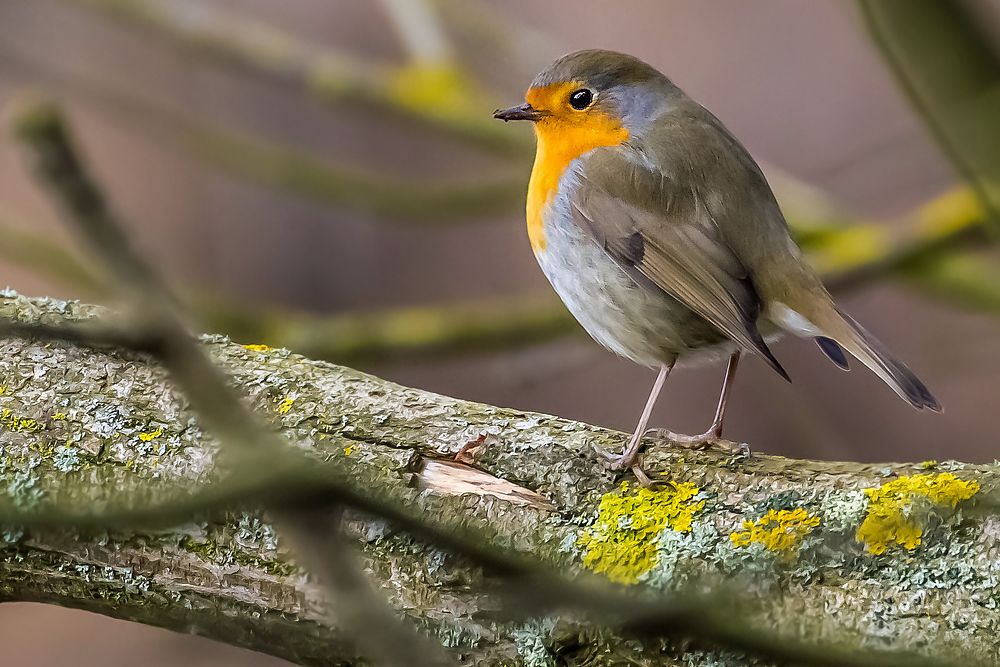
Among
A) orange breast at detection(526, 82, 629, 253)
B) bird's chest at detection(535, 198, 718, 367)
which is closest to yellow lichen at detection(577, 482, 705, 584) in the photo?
bird's chest at detection(535, 198, 718, 367)

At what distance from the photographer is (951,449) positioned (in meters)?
4.80

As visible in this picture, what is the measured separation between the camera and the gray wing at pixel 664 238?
221 cm

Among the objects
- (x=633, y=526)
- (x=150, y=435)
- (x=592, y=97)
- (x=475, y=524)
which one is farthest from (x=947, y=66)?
(x=150, y=435)

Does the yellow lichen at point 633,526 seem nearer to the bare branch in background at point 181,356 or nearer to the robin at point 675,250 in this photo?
the robin at point 675,250

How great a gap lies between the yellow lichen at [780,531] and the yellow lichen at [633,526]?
8 cm

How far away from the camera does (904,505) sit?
59.1 inches

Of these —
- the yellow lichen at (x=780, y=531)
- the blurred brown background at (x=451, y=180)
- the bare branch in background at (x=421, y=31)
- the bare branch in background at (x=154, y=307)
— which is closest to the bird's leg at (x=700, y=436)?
the yellow lichen at (x=780, y=531)

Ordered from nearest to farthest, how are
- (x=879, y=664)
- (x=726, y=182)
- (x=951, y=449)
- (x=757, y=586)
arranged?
1. (x=879, y=664)
2. (x=757, y=586)
3. (x=726, y=182)
4. (x=951, y=449)

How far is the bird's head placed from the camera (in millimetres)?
2607

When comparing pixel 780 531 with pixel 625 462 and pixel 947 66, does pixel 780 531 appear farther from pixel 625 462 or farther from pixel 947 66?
pixel 947 66

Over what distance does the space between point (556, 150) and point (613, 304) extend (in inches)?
19.1

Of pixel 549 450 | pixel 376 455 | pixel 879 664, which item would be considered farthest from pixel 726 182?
pixel 879 664

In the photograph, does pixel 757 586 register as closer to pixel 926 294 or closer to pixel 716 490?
pixel 716 490

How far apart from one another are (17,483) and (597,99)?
1.61m
